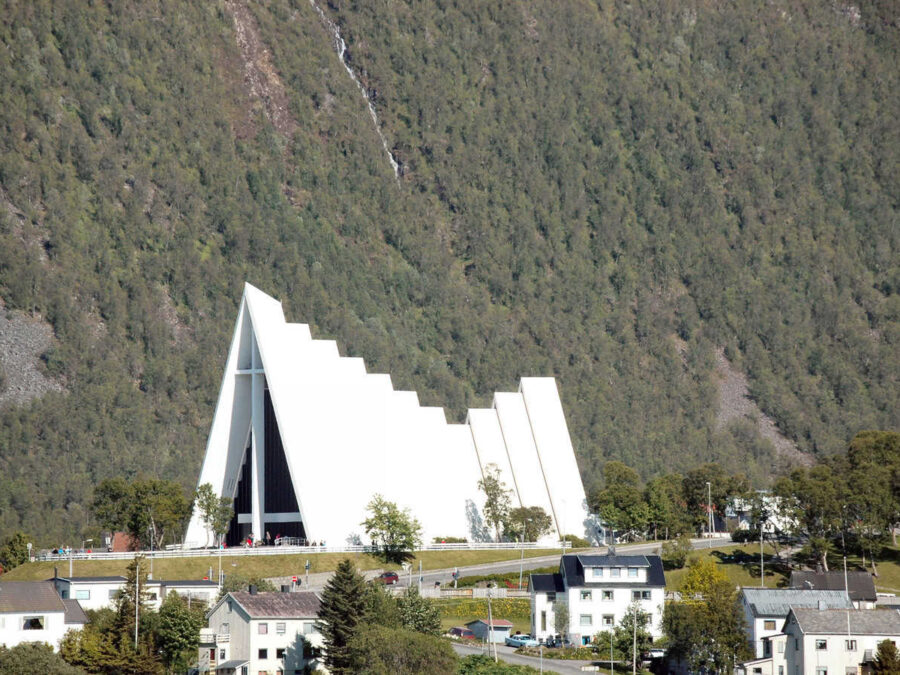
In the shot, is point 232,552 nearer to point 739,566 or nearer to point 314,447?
point 314,447

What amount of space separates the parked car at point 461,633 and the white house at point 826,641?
1042cm

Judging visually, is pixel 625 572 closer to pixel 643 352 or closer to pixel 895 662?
pixel 895 662

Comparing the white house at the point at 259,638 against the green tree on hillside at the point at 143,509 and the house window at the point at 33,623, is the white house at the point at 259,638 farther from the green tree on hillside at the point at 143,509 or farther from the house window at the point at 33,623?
the green tree on hillside at the point at 143,509

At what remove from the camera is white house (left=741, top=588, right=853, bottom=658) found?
2482 inches

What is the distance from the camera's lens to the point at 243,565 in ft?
256

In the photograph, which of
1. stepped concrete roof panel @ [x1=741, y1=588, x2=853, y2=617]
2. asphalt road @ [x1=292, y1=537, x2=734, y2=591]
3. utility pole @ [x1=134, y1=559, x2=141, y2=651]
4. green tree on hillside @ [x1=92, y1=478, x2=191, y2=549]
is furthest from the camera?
green tree on hillside @ [x1=92, y1=478, x2=191, y2=549]

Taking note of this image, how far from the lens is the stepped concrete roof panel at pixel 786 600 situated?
63.4 meters

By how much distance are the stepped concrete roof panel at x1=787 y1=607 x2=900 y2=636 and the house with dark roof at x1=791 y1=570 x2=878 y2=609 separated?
4.51m

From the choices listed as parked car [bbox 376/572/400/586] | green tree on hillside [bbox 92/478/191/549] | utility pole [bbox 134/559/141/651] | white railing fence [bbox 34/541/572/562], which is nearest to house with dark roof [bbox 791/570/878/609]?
parked car [bbox 376/572/400/586]

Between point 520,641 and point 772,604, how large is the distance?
915 centimetres

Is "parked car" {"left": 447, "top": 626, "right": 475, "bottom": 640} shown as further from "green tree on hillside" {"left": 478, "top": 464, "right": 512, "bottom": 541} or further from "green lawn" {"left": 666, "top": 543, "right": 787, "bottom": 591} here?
"green tree on hillside" {"left": 478, "top": 464, "right": 512, "bottom": 541}

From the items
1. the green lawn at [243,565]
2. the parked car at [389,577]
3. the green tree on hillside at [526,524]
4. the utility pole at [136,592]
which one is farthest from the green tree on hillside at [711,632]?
the green tree on hillside at [526,524]

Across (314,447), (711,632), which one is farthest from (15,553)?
(711,632)

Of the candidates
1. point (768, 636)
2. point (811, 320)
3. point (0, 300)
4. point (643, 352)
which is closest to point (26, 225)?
point (0, 300)
